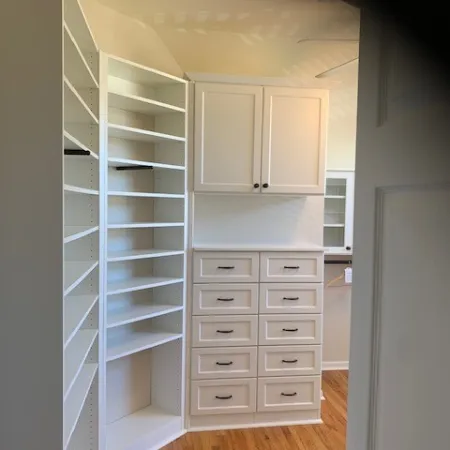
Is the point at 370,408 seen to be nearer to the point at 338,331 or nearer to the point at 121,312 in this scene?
the point at 121,312

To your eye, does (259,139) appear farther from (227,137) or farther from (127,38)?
(127,38)

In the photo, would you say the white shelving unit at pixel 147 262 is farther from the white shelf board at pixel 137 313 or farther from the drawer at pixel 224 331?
the drawer at pixel 224 331

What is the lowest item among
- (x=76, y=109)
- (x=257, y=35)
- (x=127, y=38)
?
(x=76, y=109)

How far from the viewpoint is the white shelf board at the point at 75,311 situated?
155 cm

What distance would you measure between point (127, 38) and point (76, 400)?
2114 millimetres

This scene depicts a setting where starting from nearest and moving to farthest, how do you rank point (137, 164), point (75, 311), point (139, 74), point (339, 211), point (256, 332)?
1. point (75, 311)
2. point (137, 164)
3. point (139, 74)
4. point (256, 332)
5. point (339, 211)

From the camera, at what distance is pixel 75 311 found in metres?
1.89

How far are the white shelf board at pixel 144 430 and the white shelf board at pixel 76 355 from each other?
82 cm

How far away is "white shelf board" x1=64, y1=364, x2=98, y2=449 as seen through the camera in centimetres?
155

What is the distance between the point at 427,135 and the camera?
657mm

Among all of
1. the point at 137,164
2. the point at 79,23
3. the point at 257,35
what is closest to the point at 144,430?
the point at 137,164

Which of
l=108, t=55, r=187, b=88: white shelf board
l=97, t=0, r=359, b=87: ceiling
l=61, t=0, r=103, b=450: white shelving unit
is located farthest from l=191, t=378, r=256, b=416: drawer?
l=97, t=0, r=359, b=87: ceiling

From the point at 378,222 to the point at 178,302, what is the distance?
223 centimetres

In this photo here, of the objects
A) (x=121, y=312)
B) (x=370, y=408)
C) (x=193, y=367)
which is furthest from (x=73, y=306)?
(x=370, y=408)
